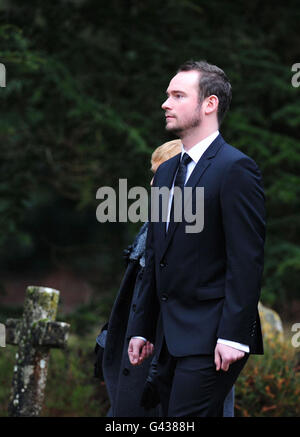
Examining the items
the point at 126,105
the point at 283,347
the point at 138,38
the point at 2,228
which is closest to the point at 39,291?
the point at 283,347

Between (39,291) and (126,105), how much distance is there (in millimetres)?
4065

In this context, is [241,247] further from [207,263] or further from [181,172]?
[181,172]

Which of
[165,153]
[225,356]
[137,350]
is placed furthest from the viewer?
[165,153]

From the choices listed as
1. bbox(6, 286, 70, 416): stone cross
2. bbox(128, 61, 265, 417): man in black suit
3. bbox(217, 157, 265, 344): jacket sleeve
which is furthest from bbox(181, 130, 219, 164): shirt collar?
bbox(6, 286, 70, 416): stone cross

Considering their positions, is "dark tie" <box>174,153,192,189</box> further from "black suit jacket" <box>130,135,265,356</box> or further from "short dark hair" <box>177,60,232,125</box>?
"short dark hair" <box>177,60,232,125</box>

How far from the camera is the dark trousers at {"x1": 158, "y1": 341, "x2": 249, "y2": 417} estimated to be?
9.24 feet

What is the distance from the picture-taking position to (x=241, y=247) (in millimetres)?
2824

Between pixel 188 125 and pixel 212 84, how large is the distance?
0.22m

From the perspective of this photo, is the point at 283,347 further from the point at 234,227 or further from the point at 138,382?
the point at 234,227

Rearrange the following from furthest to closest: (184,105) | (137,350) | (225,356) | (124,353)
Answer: (124,353)
(137,350)
(184,105)
(225,356)

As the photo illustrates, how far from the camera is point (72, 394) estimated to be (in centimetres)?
605

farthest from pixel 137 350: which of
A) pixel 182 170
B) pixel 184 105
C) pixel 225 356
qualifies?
pixel 184 105

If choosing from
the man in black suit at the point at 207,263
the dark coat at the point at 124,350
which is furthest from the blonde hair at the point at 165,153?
the man in black suit at the point at 207,263

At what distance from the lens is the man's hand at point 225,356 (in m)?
2.75
